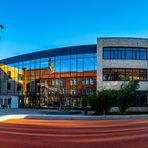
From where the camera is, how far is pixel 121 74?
4931cm

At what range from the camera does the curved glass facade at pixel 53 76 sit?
2007 inches

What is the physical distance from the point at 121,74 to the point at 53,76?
37.4 ft

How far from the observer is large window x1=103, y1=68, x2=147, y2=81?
161 feet

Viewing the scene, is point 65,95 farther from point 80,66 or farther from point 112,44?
point 112,44

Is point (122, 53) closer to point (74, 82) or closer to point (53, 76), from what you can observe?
point (74, 82)

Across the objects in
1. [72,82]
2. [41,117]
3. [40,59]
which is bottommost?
[41,117]

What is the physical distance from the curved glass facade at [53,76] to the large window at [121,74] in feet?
6.58

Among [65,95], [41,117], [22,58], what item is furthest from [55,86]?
[41,117]

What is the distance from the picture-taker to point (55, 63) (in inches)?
2137

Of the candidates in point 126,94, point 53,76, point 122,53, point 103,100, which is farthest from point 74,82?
point 103,100

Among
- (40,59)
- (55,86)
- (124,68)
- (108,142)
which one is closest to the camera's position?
(108,142)

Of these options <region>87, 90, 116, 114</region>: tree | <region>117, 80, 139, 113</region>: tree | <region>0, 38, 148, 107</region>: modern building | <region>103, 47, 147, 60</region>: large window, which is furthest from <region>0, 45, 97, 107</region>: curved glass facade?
<region>87, 90, 116, 114</region>: tree

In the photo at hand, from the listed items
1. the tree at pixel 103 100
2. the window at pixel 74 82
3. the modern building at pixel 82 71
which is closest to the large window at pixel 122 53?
the modern building at pixel 82 71

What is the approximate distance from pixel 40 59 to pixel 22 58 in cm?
457
